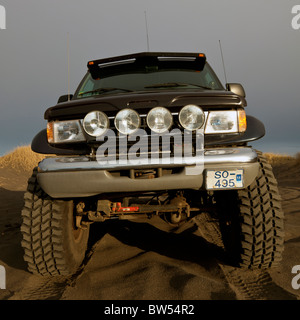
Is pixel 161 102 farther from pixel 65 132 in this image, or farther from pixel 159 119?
pixel 65 132

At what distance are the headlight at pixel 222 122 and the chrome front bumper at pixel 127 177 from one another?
0.20 meters

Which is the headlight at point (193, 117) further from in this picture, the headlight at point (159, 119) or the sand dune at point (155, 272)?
the sand dune at point (155, 272)

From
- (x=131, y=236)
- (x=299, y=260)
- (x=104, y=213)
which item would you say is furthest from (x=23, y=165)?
(x=299, y=260)

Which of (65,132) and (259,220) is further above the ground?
(65,132)

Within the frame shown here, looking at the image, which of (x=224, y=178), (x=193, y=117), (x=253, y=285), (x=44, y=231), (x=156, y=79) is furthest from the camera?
(x=156, y=79)

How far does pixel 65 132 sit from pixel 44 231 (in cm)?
91

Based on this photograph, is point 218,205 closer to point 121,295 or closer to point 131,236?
point 121,295

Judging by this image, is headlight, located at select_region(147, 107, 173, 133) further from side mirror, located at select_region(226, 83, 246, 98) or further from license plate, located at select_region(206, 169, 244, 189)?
side mirror, located at select_region(226, 83, 246, 98)

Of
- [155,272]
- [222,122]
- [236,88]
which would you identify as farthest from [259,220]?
[236,88]

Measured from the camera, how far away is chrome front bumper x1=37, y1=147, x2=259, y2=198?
2.12m

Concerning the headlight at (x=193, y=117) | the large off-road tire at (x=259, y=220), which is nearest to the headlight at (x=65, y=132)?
the headlight at (x=193, y=117)

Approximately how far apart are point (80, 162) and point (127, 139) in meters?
0.39

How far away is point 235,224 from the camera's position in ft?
8.65

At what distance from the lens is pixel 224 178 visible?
6.99 feet
